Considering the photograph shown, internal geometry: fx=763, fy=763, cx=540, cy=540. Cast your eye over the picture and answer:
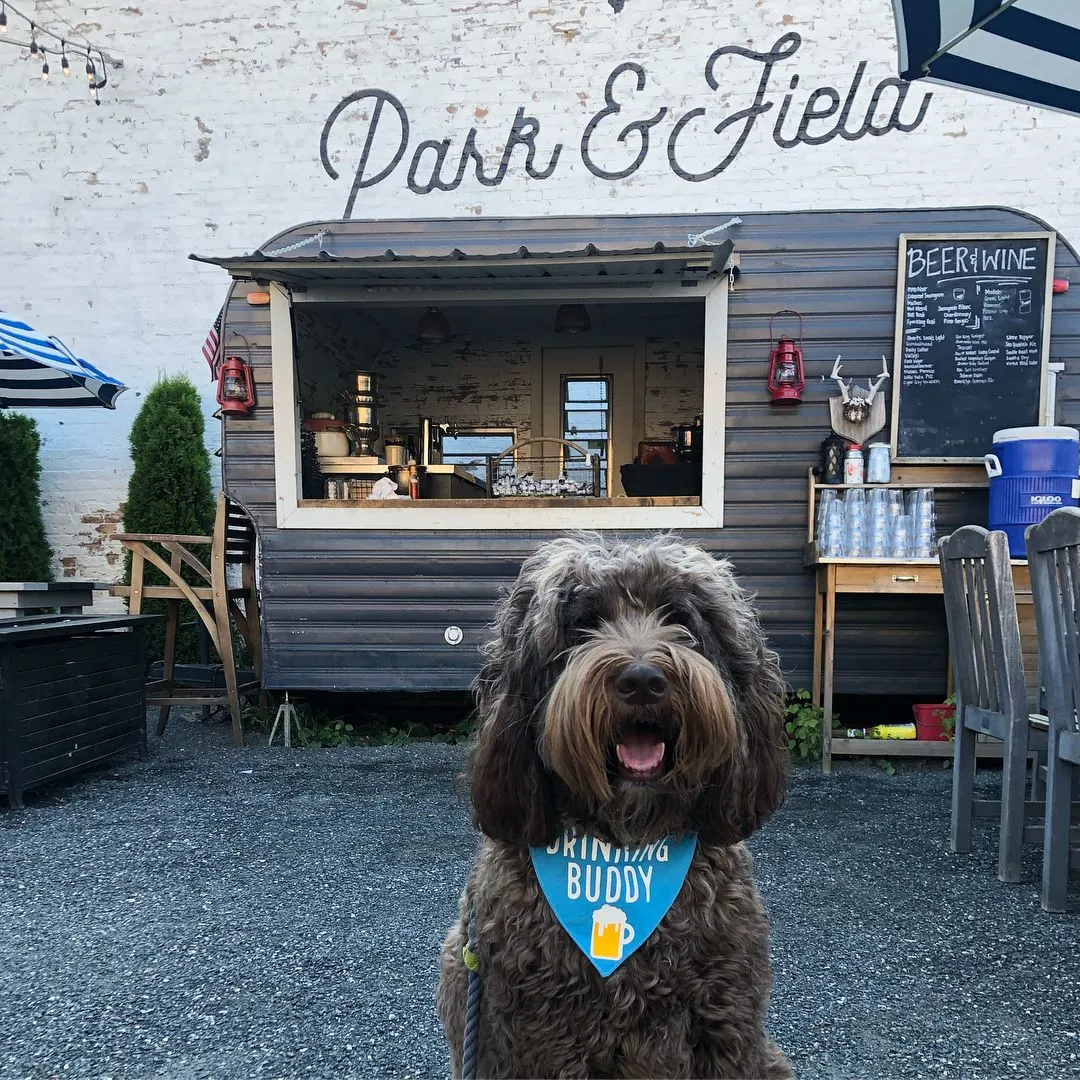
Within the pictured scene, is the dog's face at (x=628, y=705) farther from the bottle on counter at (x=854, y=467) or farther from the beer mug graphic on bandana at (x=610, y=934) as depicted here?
the bottle on counter at (x=854, y=467)

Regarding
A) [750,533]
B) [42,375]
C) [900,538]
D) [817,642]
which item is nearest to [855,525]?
[900,538]

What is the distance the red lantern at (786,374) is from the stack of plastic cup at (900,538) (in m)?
0.98

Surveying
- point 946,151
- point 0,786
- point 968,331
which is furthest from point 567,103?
point 0,786

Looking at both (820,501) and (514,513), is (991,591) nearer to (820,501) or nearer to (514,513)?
(820,501)

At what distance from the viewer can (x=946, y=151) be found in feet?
19.7

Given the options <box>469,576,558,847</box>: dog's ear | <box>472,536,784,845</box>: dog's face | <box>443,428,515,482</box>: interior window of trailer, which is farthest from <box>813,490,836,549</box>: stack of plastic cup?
<box>443,428,515,482</box>: interior window of trailer

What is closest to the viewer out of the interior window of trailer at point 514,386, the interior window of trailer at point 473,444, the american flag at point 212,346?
the american flag at point 212,346

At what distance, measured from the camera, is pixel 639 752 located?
4.70 feet

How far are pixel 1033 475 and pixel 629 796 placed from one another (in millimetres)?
3906

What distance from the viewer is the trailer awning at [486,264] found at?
437cm

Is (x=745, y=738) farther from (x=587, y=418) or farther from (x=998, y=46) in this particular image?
(x=587, y=418)

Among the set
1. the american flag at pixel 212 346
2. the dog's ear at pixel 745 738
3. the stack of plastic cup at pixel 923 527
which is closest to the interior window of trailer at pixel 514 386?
the american flag at pixel 212 346

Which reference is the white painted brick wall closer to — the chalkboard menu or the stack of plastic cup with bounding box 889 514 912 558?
the chalkboard menu

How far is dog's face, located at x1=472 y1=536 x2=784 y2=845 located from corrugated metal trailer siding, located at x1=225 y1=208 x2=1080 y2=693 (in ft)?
11.4
